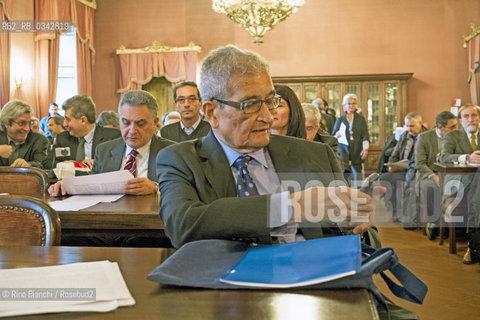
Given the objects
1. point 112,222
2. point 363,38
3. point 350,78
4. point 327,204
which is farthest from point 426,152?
point 363,38

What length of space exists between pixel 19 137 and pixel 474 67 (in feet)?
30.6

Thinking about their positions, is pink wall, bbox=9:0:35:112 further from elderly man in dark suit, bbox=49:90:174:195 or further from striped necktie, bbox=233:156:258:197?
striped necktie, bbox=233:156:258:197

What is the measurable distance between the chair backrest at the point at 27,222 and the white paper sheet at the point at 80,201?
0.61m

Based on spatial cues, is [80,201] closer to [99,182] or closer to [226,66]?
[99,182]

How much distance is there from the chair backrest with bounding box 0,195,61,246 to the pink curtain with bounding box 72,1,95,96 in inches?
398

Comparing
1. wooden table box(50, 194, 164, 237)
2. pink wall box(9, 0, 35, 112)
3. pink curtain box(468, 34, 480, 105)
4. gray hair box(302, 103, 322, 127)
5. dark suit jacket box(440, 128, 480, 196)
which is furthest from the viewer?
pink curtain box(468, 34, 480, 105)

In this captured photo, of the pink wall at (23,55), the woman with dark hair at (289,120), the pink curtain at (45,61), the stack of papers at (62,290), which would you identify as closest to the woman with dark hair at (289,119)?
the woman with dark hair at (289,120)

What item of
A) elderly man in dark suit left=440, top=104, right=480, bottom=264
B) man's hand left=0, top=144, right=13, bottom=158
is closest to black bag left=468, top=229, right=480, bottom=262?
elderly man in dark suit left=440, top=104, right=480, bottom=264

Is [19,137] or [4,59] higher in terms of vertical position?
[4,59]

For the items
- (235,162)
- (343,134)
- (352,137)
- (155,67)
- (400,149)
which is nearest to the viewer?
(235,162)

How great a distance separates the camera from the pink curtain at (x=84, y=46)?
1116 centimetres

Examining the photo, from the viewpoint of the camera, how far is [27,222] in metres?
1.61

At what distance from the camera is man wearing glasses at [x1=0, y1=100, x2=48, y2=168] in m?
4.63

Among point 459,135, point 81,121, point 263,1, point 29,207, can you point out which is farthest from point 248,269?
point 263,1
